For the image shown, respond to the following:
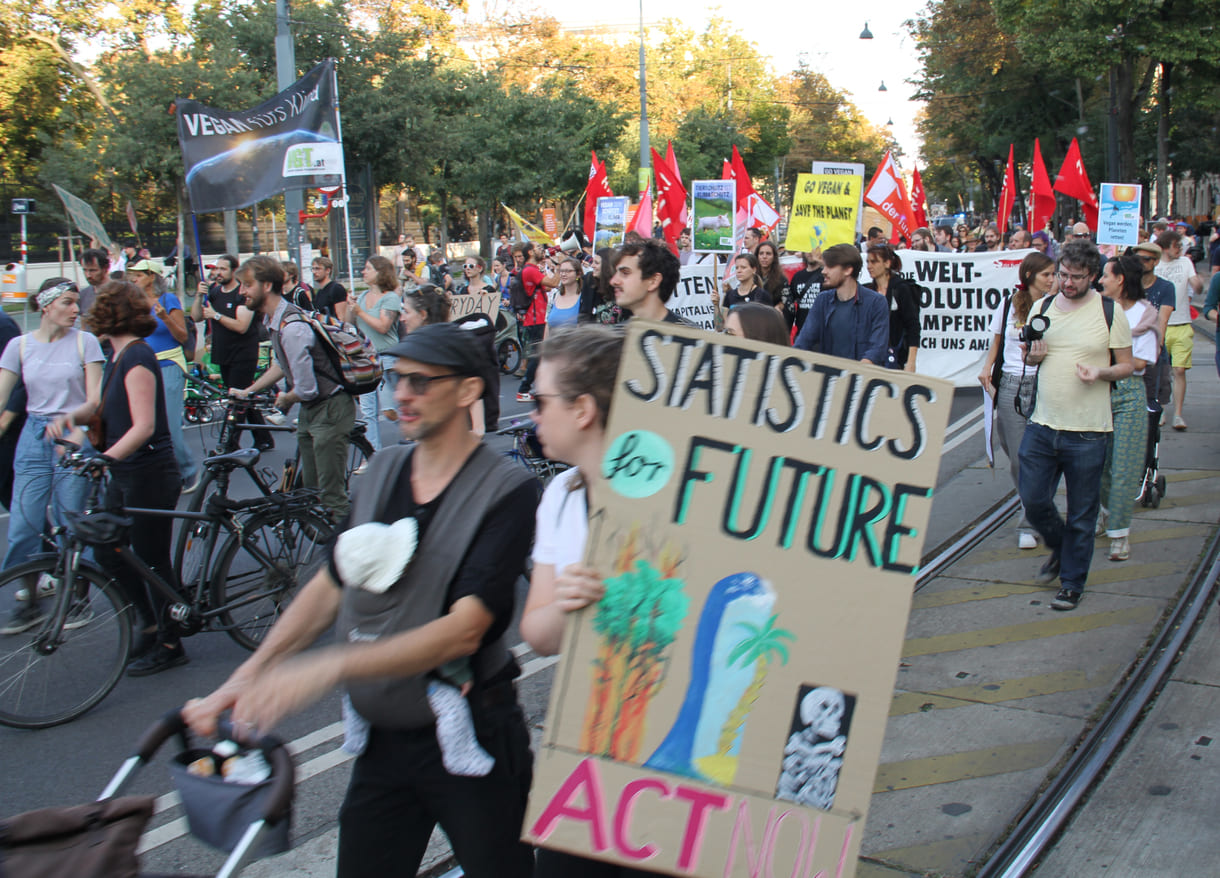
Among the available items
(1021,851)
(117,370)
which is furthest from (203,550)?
(1021,851)

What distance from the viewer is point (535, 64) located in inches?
2406

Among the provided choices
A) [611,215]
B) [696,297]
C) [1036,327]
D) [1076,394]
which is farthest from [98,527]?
[611,215]

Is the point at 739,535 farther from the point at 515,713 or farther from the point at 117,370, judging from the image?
the point at 117,370

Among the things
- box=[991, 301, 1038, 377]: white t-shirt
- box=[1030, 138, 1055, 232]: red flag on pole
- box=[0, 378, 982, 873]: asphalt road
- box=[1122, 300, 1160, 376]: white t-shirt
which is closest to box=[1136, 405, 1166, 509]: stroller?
box=[1122, 300, 1160, 376]: white t-shirt

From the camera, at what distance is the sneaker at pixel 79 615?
486 cm

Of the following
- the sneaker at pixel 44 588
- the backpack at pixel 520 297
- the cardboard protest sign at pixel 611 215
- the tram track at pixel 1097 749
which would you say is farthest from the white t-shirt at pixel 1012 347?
the cardboard protest sign at pixel 611 215

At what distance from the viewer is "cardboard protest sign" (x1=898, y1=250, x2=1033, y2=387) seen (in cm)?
1198

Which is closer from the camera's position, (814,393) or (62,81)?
(814,393)

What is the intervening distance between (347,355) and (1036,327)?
3932mm

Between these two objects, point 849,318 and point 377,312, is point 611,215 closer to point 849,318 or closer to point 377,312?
point 377,312

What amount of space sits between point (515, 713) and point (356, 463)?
7277 mm

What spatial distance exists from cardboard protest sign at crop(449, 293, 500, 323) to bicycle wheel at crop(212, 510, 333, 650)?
8.16 meters

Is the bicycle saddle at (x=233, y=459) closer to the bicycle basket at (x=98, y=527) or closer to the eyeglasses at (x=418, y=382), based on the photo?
the bicycle basket at (x=98, y=527)

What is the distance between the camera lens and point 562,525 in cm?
240
